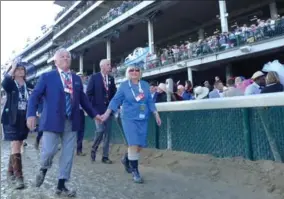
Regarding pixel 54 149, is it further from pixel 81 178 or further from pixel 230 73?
pixel 230 73

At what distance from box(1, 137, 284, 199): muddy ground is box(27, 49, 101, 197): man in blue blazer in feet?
1.22

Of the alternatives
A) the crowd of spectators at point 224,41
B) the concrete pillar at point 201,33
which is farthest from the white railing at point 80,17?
the crowd of spectators at point 224,41

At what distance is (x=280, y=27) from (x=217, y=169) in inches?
526

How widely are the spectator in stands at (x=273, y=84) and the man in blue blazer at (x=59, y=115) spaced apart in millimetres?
2914

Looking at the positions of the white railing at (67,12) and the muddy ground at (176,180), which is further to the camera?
the white railing at (67,12)

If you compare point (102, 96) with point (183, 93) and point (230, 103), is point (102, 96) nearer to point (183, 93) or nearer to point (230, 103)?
point (230, 103)

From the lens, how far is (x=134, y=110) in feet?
16.6

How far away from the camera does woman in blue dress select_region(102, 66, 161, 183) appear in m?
5.00

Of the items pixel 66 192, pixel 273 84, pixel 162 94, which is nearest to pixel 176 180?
pixel 66 192

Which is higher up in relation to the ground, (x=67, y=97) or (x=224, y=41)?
(x=224, y=41)

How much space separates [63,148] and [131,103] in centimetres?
123

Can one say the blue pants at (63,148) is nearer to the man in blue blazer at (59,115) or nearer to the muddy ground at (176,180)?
the man in blue blazer at (59,115)

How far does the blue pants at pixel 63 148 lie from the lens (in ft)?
14.0

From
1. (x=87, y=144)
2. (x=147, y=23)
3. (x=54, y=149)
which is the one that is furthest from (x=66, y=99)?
(x=147, y=23)
